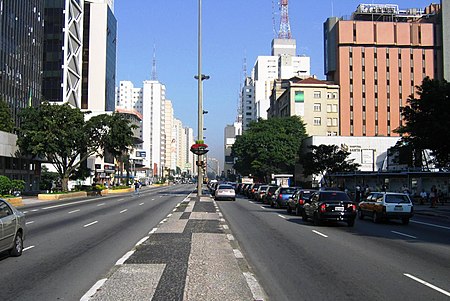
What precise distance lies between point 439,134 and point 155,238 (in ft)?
67.2

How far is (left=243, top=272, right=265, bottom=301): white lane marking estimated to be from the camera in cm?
779

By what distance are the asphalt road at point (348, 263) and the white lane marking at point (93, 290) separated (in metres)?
2.81

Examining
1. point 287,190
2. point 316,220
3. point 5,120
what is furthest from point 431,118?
point 5,120

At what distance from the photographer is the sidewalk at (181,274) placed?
7770 mm

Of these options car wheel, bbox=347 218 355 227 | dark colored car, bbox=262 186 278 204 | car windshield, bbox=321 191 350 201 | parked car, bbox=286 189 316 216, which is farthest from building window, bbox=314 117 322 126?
car wheel, bbox=347 218 355 227

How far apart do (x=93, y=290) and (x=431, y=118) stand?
26.3 metres

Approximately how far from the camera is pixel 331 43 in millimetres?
105562

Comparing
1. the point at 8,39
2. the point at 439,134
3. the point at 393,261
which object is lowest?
the point at 393,261

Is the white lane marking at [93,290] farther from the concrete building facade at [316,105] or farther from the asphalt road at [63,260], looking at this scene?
the concrete building facade at [316,105]

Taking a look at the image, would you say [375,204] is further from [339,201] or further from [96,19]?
[96,19]

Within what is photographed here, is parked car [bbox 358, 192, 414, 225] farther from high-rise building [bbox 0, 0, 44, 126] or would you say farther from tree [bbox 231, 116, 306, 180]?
high-rise building [bbox 0, 0, 44, 126]

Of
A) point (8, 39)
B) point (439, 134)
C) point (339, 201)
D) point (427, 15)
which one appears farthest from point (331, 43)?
point (339, 201)

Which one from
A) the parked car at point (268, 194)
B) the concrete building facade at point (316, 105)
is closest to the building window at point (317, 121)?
the concrete building facade at point (316, 105)

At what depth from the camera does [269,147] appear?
82.4 meters
